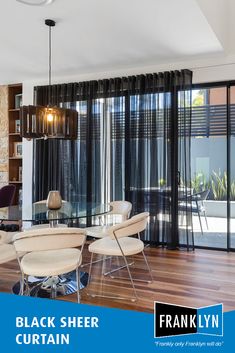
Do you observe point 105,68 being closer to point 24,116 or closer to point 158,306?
point 24,116

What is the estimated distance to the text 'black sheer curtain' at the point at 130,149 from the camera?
4.65m

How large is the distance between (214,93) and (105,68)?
167cm

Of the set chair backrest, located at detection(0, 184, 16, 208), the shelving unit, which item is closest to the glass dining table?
chair backrest, located at detection(0, 184, 16, 208)

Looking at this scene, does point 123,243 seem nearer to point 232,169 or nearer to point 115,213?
point 115,213

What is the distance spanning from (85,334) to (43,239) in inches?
28.5

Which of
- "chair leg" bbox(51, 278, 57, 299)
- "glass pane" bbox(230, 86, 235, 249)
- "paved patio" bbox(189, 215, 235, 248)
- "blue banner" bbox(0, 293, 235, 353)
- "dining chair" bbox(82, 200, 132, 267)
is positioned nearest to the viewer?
"blue banner" bbox(0, 293, 235, 353)

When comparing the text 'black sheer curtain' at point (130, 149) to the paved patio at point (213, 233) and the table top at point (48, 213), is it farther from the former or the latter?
the table top at point (48, 213)

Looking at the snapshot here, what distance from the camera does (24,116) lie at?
11.3 ft

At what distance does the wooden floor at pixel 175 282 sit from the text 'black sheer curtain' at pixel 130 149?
546 millimetres

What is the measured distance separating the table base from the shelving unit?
3.05m

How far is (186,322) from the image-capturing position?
2.30 metres

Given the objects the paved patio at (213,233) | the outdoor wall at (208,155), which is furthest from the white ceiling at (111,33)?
the paved patio at (213,233)

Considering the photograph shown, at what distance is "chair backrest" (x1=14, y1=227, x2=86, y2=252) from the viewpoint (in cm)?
242

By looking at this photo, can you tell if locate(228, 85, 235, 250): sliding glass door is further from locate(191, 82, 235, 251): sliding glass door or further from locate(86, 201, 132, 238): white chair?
locate(86, 201, 132, 238): white chair
